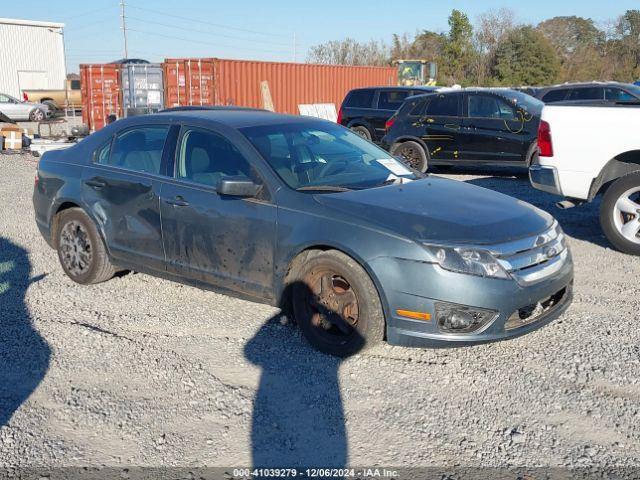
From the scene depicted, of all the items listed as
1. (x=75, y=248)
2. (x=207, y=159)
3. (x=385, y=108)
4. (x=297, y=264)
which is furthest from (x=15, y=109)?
(x=297, y=264)

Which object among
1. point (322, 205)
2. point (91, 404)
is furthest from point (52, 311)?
point (322, 205)

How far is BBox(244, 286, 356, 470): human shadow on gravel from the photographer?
3.45m

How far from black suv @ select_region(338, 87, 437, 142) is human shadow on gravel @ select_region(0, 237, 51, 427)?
10.5 m

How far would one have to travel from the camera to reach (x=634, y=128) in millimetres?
6980

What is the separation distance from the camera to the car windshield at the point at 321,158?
4949 mm

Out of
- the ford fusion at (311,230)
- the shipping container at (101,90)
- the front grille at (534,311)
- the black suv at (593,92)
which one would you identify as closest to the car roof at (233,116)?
the ford fusion at (311,230)

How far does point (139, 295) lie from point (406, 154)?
27.8ft

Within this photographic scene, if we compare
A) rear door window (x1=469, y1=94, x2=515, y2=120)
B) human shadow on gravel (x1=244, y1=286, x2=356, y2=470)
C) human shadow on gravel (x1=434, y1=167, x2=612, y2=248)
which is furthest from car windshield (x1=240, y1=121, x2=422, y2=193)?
rear door window (x1=469, y1=94, x2=515, y2=120)

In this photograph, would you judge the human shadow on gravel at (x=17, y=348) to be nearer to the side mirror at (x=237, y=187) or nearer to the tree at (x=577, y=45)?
the side mirror at (x=237, y=187)

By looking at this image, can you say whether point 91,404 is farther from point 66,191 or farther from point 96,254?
point 66,191

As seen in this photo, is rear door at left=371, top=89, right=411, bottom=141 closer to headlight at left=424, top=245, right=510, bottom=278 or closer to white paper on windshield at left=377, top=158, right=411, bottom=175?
white paper on windshield at left=377, top=158, right=411, bottom=175

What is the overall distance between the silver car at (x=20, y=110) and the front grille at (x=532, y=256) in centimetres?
2952

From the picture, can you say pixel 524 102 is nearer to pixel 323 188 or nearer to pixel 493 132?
pixel 493 132

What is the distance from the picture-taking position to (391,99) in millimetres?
15969
